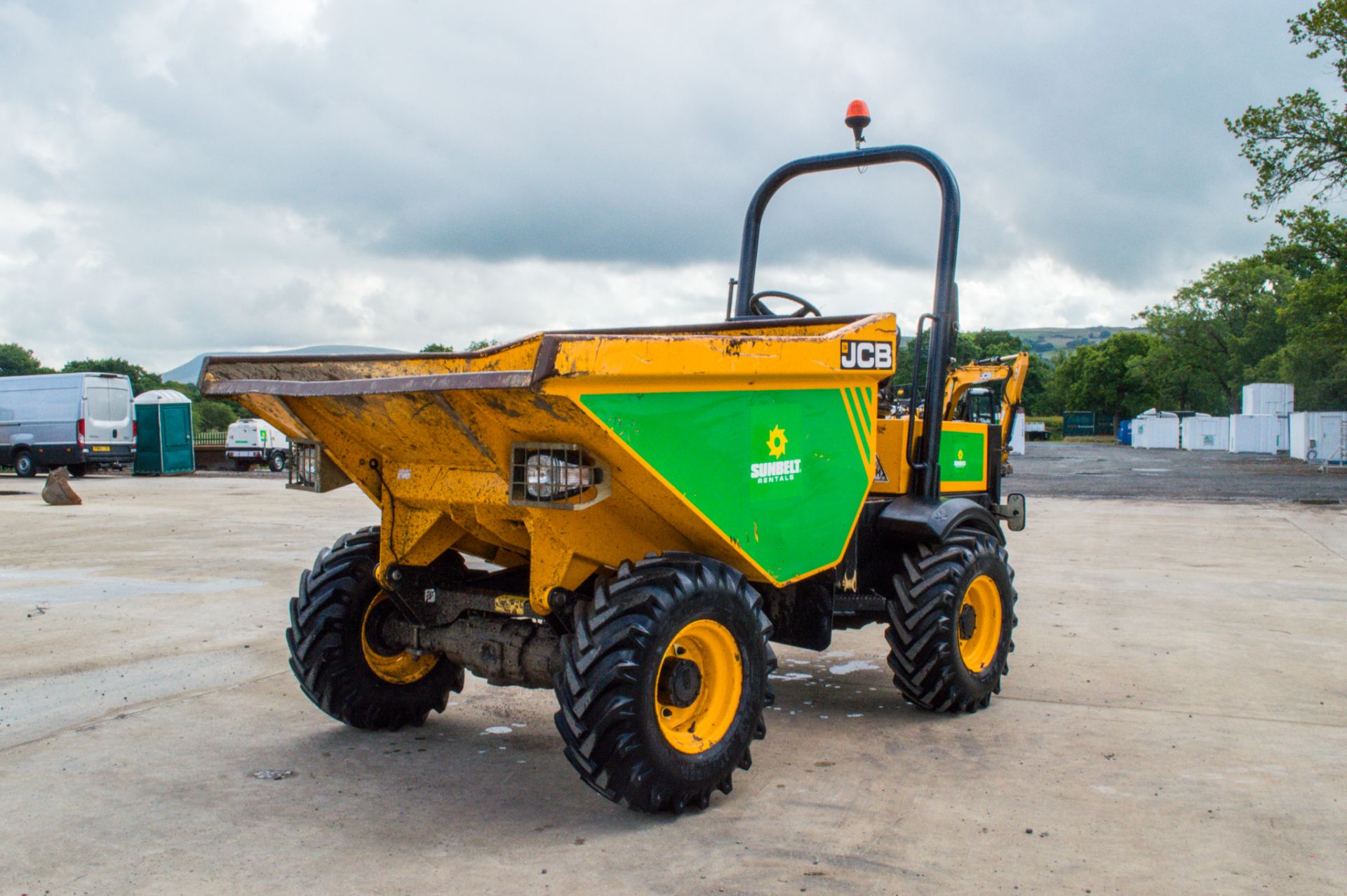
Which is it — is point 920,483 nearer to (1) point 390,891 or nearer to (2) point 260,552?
(1) point 390,891

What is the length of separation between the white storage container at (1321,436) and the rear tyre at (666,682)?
32.7m

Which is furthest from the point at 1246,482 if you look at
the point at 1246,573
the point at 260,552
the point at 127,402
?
the point at 127,402

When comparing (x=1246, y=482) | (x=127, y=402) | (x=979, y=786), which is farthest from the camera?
(x=127, y=402)

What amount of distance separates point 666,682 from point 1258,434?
4752cm

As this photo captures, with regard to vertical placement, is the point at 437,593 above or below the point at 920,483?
below

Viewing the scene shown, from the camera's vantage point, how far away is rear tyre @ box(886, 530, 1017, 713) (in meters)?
4.91

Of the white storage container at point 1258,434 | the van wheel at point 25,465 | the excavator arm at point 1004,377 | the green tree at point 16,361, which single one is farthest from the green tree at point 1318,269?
the green tree at point 16,361

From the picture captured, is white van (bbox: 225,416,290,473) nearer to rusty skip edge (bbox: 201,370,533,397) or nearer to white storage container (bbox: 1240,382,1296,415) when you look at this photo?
rusty skip edge (bbox: 201,370,533,397)

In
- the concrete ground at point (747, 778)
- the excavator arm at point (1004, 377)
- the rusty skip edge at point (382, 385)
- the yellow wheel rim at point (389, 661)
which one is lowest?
the concrete ground at point (747, 778)

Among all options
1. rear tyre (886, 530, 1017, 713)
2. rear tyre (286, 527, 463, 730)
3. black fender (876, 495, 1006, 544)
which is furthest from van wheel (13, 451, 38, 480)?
rear tyre (886, 530, 1017, 713)

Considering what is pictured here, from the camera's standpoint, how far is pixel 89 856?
133 inches

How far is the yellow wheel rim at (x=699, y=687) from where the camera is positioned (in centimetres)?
374

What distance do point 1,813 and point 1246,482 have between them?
2474 cm

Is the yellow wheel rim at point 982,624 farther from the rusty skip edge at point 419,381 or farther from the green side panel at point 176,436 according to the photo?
the green side panel at point 176,436
